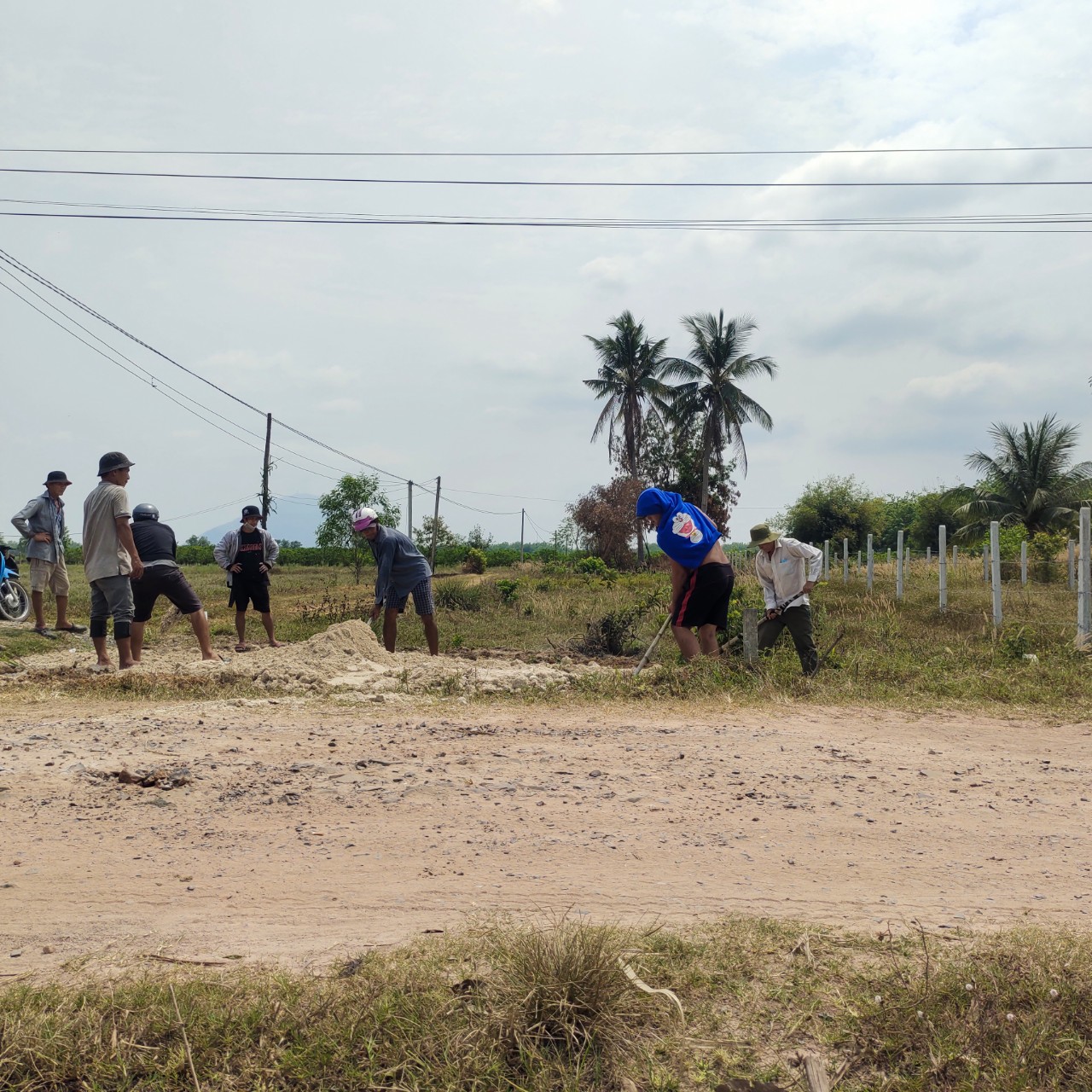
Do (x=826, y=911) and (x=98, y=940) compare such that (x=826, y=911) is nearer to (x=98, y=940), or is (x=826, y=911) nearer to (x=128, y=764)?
(x=98, y=940)

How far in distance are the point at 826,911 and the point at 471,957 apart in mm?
1197

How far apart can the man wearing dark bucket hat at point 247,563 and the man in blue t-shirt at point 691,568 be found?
4.59 meters

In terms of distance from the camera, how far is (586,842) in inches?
152

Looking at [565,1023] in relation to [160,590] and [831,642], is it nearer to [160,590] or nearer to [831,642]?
[160,590]

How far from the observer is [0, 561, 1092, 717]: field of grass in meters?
7.16

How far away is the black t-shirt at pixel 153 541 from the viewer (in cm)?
877

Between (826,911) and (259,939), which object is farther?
(826,911)

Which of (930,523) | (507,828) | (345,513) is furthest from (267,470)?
(930,523)

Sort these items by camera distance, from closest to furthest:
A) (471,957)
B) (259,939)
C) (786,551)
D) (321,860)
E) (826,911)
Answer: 1. (471,957)
2. (259,939)
3. (826,911)
4. (321,860)
5. (786,551)

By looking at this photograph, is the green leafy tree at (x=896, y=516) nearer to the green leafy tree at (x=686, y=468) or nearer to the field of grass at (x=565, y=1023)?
the green leafy tree at (x=686, y=468)

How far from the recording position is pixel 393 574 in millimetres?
9336

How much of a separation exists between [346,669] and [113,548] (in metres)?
2.10

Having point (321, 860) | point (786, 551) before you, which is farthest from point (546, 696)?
point (321, 860)

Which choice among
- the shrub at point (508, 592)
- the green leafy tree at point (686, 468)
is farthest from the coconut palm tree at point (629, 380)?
the shrub at point (508, 592)
